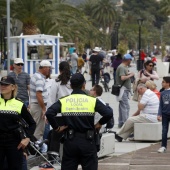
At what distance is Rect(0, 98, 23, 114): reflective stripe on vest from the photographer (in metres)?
7.43

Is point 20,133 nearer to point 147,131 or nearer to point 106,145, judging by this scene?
point 106,145

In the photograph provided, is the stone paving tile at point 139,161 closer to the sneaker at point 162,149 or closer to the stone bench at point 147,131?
the sneaker at point 162,149

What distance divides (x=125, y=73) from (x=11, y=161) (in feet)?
28.4

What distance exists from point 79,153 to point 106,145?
4.42 metres

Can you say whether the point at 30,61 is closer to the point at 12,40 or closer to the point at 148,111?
the point at 12,40

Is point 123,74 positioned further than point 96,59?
No

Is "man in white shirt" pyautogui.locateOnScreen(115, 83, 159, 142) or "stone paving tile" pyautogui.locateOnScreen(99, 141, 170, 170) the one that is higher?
"man in white shirt" pyautogui.locateOnScreen(115, 83, 159, 142)

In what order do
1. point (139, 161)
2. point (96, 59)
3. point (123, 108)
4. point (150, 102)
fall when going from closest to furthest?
point (139, 161) → point (150, 102) → point (123, 108) → point (96, 59)

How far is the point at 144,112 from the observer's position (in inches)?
542

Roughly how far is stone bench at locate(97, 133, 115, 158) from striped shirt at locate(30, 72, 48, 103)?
1.26 m

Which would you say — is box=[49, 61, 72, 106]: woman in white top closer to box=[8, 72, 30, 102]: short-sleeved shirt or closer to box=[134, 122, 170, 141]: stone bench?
box=[8, 72, 30, 102]: short-sleeved shirt

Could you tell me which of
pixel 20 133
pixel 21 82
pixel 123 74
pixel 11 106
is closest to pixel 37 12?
pixel 123 74

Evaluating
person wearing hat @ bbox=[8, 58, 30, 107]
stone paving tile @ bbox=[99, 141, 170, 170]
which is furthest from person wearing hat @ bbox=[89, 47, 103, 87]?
stone paving tile @ bbox=[99, 141, 170, 170]

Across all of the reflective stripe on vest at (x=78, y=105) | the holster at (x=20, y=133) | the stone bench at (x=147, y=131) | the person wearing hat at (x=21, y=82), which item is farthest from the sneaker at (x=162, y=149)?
the holster at (x=20, y=133)
